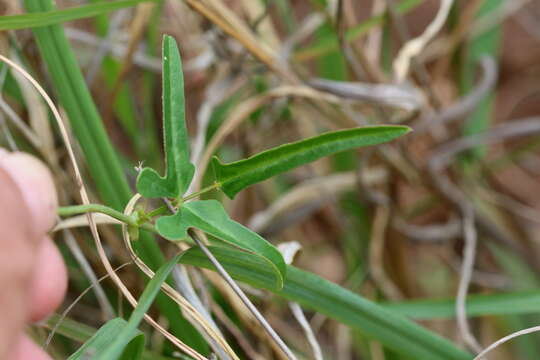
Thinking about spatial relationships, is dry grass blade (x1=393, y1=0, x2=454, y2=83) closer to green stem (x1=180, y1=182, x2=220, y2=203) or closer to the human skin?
green stem (x1=180, y1=182, x2=220, y2=203)

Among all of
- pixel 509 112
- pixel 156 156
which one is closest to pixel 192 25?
pixel 156 156

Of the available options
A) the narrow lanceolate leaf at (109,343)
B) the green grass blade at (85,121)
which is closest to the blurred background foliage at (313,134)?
the green grass blade at (85,121)

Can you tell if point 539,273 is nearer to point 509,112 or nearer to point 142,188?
point 509,112

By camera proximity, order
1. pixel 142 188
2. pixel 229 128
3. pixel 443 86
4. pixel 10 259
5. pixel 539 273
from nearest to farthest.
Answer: pixel 10 259 → pixel 142 188 → pixel 229 128 → pixel 539 273 → pixel 443 86

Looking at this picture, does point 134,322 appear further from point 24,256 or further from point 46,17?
point 46,17

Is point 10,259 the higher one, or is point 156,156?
point 156,156

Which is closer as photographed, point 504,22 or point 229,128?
point 229,128

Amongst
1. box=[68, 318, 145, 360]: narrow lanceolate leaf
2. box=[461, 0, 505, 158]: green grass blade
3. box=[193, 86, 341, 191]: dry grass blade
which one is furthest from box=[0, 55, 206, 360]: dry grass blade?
box=[461, 0, 505, 158]: green grass blade
